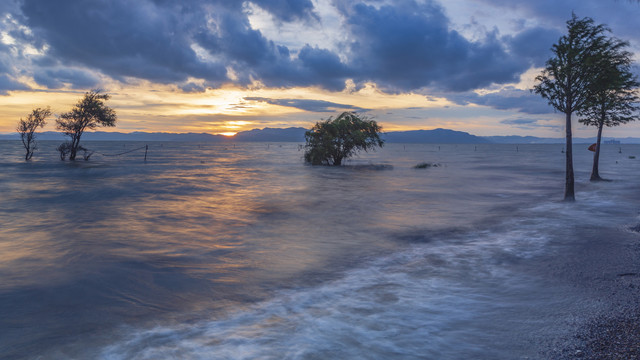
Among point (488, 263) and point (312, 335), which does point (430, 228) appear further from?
Answer: point (312, 335)

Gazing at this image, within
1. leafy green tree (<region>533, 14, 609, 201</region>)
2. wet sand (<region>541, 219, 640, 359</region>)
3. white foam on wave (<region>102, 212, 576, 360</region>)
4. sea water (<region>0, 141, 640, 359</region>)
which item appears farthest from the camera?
leafy green tree (<region>533, 14, 609, 201</region>)

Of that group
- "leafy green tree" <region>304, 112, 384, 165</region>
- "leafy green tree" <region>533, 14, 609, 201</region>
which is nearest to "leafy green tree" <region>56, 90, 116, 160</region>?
"leafy green tree" <region>304, 112, 384, 165</region>

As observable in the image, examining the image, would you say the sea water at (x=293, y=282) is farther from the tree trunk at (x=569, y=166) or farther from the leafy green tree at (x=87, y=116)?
the leafy green tree at (x=87, y=116)

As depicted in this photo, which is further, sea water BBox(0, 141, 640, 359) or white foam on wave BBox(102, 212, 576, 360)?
sea water BBox(0, 141, 640, 359)

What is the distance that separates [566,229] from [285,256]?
11.1 metres

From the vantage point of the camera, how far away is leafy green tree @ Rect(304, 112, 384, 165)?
175 feet

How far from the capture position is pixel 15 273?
10.6 meters

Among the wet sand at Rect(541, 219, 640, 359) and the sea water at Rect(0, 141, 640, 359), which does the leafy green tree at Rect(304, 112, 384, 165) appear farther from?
the wet sand at Rect(541, 219, 640, 359)

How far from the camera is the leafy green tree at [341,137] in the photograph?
53219mm

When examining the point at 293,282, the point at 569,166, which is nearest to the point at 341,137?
the point at 569,166

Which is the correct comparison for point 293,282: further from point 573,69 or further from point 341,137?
point 341,137

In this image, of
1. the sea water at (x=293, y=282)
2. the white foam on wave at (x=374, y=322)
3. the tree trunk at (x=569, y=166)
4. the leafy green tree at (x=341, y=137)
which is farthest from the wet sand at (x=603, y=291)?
the leafy green tree at (x=341, y=137)

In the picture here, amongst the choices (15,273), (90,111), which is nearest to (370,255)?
(15,273)

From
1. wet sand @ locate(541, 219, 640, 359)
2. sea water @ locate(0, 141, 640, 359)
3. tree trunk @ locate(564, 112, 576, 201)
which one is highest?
tree trunk @ locate(564, 112, 576, 201)
